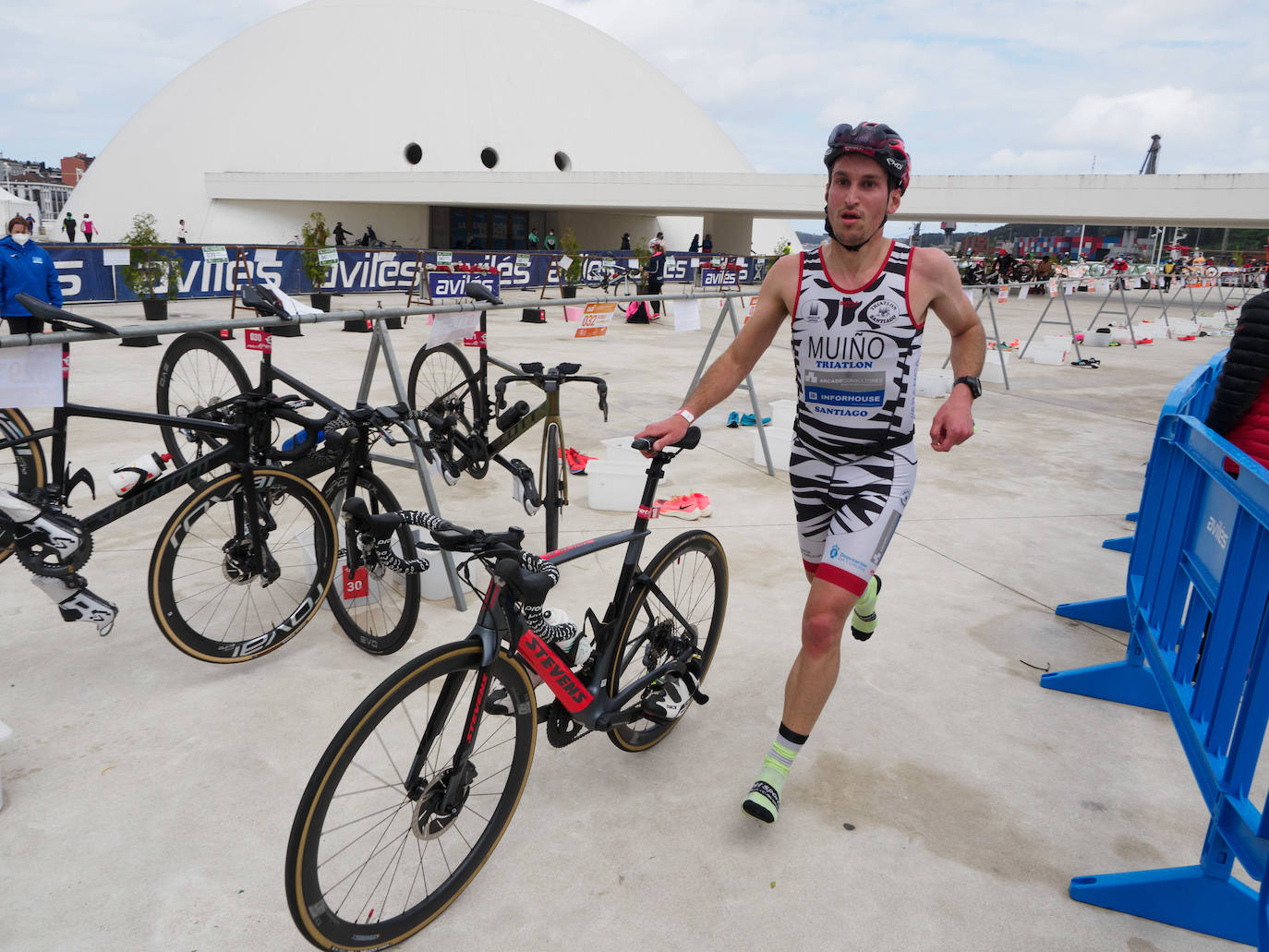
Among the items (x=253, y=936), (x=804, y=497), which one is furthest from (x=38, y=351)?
(x=804, y=497)

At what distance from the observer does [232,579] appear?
3.80m

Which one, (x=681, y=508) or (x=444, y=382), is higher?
(x=444, y=382)

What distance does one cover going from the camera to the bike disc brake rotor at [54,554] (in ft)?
11.3

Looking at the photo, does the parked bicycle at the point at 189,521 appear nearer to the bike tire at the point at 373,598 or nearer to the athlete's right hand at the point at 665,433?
the bike tire at the point at 373,598

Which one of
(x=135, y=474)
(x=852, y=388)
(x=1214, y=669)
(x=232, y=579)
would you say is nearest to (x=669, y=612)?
(x=852, y=388)

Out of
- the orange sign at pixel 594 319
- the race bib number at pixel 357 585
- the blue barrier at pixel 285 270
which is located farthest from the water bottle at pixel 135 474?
the blue barrier at pixel 285 270

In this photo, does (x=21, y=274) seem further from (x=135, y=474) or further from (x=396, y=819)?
(x=396, y=819)

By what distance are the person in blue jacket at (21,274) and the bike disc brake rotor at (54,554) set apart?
6.27 m

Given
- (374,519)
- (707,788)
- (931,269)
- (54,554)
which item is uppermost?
(931,269)

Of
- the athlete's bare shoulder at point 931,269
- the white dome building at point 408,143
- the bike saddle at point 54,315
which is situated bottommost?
the bike saddle at point 54,315

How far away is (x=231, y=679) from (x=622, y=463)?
3127 mm

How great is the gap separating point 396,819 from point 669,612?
4.08 feet

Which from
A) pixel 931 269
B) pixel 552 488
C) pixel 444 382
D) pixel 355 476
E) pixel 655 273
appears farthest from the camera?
pixel 655 273

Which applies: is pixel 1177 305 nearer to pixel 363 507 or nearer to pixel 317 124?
pixel 363 507
